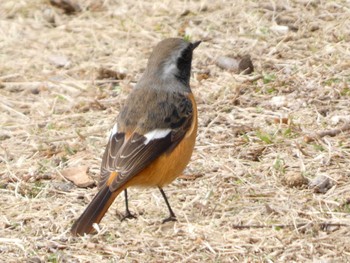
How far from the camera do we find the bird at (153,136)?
6590mm

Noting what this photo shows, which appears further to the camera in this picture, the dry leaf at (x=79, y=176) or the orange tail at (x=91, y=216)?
the dry leaf at (x=79, y=176)

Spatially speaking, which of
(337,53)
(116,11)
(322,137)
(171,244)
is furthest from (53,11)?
(171,244)

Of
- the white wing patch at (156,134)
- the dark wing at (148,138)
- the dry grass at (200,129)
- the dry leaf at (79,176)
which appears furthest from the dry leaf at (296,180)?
the dry leaf at (79,176)

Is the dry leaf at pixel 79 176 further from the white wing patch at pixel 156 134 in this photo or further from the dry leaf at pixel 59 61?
the dry leaf at pixel 59 61

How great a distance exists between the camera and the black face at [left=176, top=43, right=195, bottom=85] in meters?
7.66

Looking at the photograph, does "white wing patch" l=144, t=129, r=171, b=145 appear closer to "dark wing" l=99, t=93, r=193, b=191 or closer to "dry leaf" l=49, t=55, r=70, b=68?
"dark wing" l=99, t=93, r=193, b=191

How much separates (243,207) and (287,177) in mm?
516

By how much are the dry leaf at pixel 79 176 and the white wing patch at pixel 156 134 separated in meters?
0.84

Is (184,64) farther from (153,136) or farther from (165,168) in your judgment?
(165,168)

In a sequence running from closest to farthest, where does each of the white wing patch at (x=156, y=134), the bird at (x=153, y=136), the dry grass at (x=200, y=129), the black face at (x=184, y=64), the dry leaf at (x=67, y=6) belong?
the dry grass at (x=200, y=129) < the bird at (x=153, y=136) < the white wing patch at (x=156, y=134) < the black face at (x=184, y=64) < the dry leaf at (x=67, y=6)

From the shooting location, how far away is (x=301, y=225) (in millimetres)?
6434

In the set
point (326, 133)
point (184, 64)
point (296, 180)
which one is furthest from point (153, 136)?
point (326, 133)

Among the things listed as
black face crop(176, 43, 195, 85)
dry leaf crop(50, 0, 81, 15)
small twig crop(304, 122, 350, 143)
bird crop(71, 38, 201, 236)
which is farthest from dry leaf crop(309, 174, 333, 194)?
dry leaf crop(50, 0, 81, 15)

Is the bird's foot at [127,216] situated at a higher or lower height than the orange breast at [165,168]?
lower
